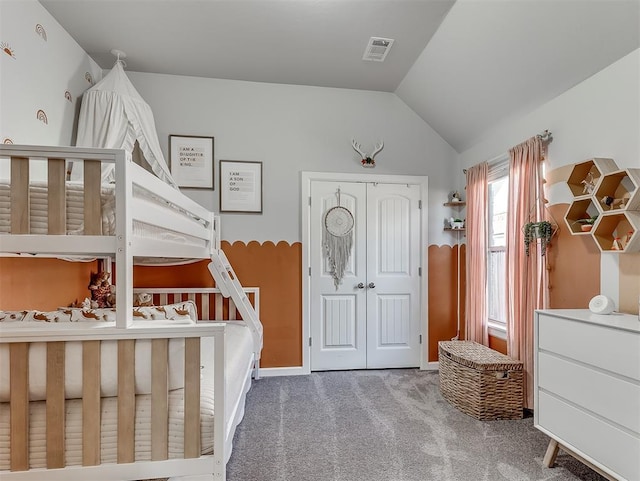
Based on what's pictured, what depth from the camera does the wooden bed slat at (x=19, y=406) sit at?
1114mm

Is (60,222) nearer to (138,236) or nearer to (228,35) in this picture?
(138,236)

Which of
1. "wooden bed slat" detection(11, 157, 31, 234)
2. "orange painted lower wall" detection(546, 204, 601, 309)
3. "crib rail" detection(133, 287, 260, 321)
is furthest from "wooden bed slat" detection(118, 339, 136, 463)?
"orange painted lower wall" detection(546, 204, 601, 309)

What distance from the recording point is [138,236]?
1340mm

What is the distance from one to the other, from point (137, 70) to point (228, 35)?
1121 millimetres

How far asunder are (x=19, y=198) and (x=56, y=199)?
0.39ft

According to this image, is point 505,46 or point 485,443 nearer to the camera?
point 485,443

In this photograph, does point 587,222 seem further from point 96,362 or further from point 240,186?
point 240,186

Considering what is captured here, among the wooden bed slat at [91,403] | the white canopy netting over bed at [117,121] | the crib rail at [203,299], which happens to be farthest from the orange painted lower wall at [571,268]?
the white canopy netting over bed at [117,121]

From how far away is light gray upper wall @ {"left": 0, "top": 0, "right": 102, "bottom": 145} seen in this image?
2047mm

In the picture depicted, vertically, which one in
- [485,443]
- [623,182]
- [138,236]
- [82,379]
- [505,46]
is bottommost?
[485,443]

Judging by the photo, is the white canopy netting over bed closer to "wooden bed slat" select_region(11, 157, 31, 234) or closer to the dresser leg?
"wooden bed slat" select_region(11, 157, 31, 234)

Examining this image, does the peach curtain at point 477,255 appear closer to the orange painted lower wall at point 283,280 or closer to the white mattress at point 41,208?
the orange painted lower wall at point 283,280

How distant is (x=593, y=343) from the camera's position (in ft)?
5.70

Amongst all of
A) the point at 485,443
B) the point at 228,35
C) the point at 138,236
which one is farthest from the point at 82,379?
the point at 228,35
